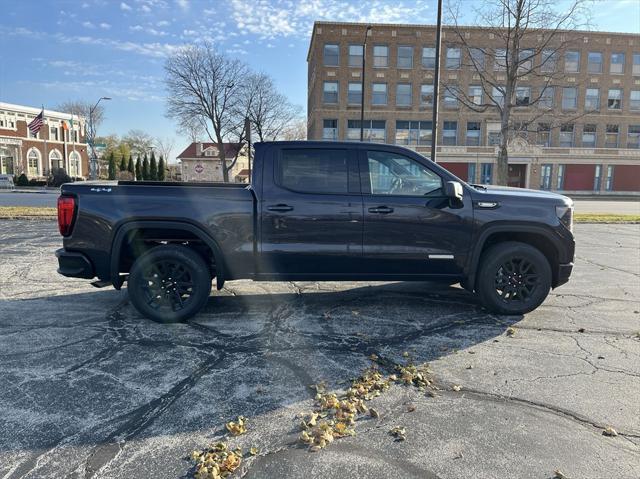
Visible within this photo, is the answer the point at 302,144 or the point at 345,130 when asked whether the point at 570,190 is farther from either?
the point at 302,144

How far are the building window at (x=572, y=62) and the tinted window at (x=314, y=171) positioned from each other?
4678 cm

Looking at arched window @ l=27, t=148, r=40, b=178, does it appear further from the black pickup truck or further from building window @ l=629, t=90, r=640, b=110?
building window @ l=629, t=90, r=640, b=110

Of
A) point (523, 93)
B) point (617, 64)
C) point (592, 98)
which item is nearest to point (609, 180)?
point (592, 98)

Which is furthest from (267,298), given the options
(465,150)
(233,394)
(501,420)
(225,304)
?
(465,150)

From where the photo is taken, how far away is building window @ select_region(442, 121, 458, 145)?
140 feet

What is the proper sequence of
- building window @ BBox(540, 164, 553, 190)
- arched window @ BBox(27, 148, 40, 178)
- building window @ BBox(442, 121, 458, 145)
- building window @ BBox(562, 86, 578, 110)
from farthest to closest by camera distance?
arched window @ BBox(27, 148, 40, 178), building window @ BBox(540, 164, 553, 190), building window @ BBox(562, 86, 578, 110), building window @ BBox(442, 121, 458, 145)

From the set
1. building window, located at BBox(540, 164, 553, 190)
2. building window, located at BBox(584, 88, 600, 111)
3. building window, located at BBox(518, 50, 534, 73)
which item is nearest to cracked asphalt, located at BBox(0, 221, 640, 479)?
building window, located at BBox(518, 50, 534, 73)

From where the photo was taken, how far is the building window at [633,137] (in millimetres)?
44503

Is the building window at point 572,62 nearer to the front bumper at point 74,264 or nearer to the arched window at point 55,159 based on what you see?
the front bumper at point 74,264

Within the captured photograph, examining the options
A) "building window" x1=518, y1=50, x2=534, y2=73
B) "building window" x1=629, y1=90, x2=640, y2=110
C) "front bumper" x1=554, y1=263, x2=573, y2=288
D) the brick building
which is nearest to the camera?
"front bumper" x1=554, y1=263, x2=573, y2=288

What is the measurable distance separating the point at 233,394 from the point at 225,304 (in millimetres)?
2479

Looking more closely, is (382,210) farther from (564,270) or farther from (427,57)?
(427,57)

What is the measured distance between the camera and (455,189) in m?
4.71

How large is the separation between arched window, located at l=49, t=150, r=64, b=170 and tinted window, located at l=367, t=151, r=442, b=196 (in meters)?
78.0
